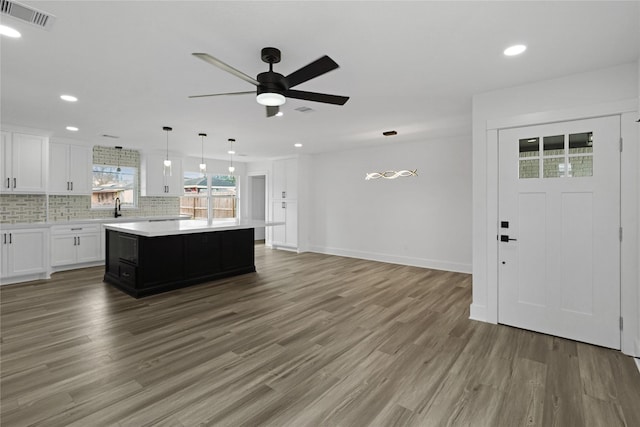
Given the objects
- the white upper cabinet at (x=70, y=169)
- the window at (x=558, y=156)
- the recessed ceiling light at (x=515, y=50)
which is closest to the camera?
the recessed ceiling light at (x=515, y=50)

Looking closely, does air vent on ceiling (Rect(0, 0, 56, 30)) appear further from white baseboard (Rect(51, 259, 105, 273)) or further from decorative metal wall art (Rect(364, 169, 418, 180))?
decorative metal wall art (Rect(364, 169, 418, 180))

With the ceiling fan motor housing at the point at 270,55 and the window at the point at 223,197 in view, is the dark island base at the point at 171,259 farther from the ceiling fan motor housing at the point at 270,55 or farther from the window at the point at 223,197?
the window at the point at 223,197

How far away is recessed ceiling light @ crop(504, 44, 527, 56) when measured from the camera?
246 centimetres

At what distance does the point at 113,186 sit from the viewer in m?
7.11

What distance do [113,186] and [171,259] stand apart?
12.1ft

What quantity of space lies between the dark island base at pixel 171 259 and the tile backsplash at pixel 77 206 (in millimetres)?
1877

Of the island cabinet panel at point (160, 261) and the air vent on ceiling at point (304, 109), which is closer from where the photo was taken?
the air vent on ceiling at point (304, 109)

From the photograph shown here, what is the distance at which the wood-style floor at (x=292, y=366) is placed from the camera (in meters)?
1.96

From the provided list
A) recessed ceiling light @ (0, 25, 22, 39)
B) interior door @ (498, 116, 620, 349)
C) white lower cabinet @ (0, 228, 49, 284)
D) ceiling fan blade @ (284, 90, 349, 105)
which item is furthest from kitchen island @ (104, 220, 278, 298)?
interior door @ (498, 116, 620, 349)

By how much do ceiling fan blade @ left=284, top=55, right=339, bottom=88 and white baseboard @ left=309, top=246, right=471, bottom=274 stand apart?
4.86 m

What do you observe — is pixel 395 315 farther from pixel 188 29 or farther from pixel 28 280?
pixel 28 280

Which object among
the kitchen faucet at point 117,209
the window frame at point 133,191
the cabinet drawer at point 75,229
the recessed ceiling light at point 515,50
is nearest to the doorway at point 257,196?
the window frame at point 133,191

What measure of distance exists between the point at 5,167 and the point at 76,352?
4194 mm

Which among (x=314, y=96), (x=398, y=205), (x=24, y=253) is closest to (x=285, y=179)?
(x=398, y=205)
